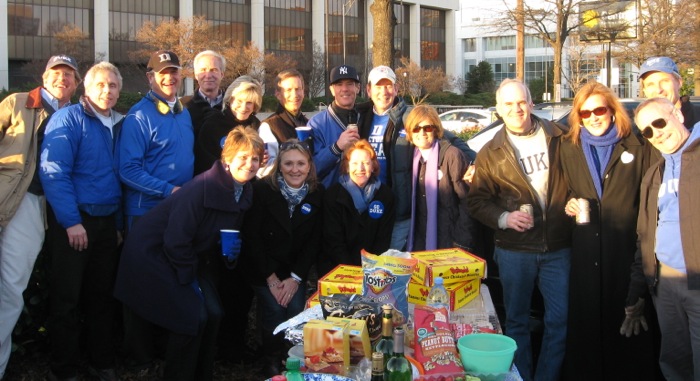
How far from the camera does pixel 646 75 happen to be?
4.96 meters

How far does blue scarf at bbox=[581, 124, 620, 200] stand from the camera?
4.28 m

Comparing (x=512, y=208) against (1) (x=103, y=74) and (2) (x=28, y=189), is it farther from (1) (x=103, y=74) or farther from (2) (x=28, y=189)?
(2) (x=28, y=189)

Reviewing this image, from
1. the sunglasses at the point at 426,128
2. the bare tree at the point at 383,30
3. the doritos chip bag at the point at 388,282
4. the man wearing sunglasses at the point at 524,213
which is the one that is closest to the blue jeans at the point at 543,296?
the man wearing sunglasses at the point at 524,213

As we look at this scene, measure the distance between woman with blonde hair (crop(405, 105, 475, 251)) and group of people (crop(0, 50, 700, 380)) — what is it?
0.01m

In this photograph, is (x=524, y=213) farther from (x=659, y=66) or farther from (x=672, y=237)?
(x=659, y=66)

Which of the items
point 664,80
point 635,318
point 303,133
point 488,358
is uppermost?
point 664,80

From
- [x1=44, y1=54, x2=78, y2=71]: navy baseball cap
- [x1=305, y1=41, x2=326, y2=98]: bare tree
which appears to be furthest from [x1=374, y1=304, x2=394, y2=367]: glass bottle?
[x1=305, y1=41, x2=326, y2=98]: bare tree

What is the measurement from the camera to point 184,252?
4172 millimetres

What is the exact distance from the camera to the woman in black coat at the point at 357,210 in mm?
4828

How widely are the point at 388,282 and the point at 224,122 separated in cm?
262

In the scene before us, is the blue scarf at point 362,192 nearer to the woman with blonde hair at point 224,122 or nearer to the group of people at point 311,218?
the group of people at point 311,218

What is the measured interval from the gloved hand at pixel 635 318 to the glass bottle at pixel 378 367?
2225 millimetres

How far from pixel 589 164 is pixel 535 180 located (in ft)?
1.15

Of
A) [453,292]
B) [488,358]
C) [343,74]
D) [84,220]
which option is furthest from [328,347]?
[343,74]
